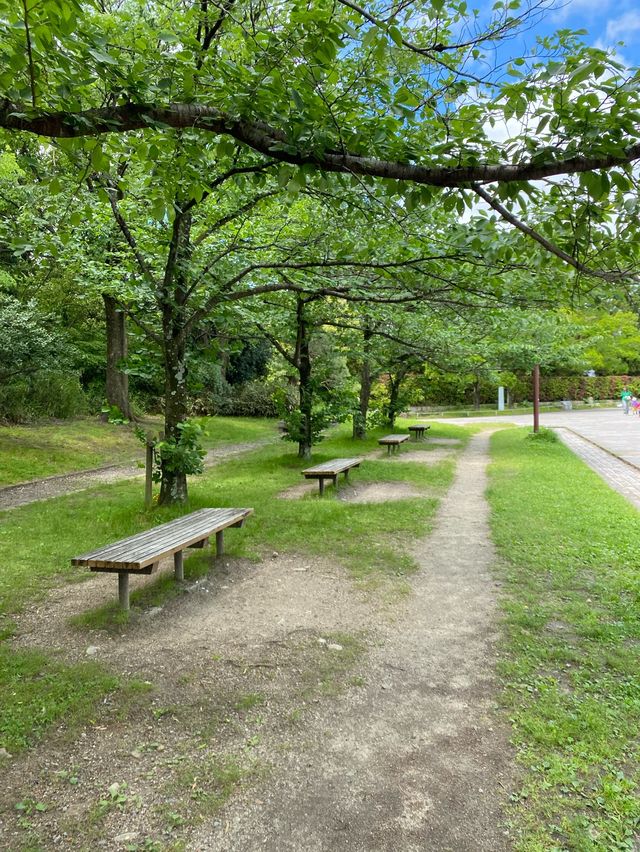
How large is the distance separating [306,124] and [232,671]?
3.23 meters

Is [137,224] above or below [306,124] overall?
above

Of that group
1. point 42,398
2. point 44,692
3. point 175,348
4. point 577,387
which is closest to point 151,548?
point 44,692

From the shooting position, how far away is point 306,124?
3.11m

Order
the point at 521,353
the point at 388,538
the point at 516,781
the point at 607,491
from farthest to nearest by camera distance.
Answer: the point at 521,353, the point at 607,491, the point at 388,538, the point at 516,781

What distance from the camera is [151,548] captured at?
14.8 ft

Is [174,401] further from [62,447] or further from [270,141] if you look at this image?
[62,447]

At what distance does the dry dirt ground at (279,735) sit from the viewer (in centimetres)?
227

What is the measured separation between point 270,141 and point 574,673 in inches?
141

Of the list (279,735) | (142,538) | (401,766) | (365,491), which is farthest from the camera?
(365,491)

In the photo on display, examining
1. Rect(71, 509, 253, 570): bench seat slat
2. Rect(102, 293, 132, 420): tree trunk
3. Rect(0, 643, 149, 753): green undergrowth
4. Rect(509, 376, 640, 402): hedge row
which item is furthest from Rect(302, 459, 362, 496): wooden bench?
Rect(509, 376, 640, 402): hedge row

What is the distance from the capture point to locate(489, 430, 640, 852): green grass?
2299 millimetres

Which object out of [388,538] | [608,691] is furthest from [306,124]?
[388,538]

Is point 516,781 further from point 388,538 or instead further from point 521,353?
point 521,353

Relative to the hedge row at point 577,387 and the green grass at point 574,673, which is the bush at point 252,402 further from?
the hedge row at point 577,387
